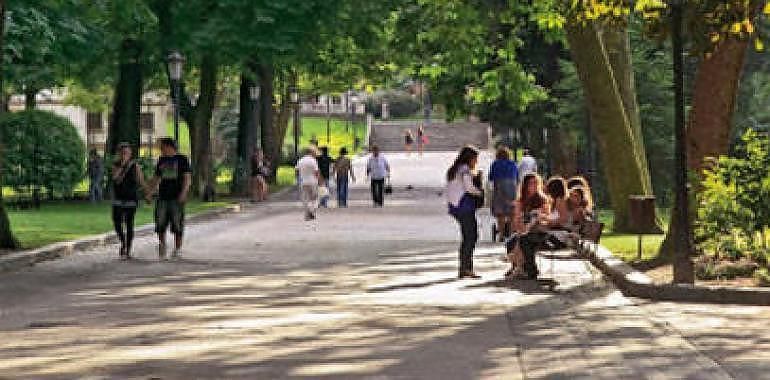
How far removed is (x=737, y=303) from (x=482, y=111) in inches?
1567

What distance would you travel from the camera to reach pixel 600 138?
2745 centimetres

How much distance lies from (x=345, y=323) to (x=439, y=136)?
330 ft

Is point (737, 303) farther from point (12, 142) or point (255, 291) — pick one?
point (12, 142)

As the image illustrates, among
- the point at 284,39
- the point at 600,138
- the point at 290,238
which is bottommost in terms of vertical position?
the point at 290,238

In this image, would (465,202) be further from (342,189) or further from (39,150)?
(39,150)

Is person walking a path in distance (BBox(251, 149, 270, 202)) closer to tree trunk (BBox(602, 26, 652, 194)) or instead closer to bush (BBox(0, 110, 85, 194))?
bush (BBox(0, 110, 85, 194))

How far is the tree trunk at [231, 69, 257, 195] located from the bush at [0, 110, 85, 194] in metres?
7.29

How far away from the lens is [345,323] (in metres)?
13.9

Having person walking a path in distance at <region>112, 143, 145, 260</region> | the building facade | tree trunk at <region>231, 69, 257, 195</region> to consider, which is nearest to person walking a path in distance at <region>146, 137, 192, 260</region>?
person walking a path in distance at <region>112, 143, 145, 260</region>

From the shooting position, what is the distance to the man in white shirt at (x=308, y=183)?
3628 cm

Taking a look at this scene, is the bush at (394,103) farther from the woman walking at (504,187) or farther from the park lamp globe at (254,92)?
the woman walking at (504,187)

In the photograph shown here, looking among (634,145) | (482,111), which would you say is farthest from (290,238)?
(482,111)

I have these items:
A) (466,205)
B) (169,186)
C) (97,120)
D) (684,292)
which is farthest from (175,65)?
(97,120)

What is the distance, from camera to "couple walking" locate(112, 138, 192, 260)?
22.8m
